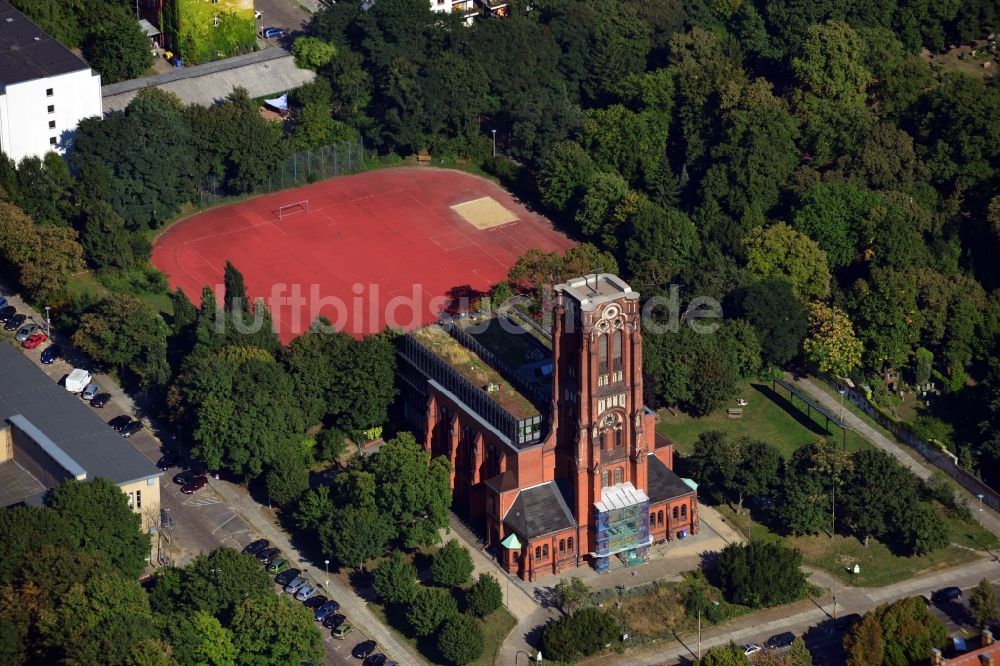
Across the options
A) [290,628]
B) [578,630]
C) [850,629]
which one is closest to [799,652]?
[850,629]

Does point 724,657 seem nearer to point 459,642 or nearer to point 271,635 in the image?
point 459,642

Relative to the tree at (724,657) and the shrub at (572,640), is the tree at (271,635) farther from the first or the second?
the tree at (724,657)

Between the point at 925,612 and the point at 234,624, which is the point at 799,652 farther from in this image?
the point at 234,624

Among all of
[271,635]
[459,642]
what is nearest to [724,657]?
[459,642]

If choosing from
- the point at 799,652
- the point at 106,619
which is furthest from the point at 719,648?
the point at 106,619

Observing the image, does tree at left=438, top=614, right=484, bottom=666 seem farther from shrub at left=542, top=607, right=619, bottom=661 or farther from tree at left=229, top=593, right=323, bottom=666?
tree at left=229, top=593, right=323, bottom=666

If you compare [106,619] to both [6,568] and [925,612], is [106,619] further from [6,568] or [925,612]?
[925,612]
